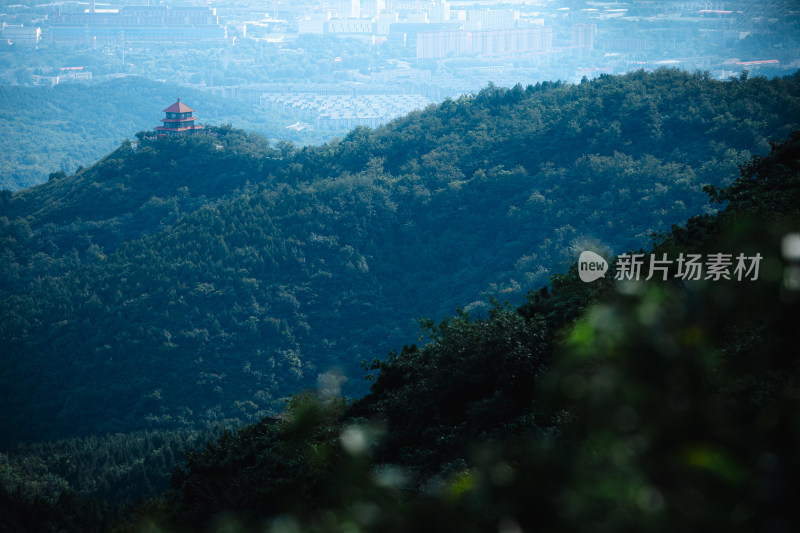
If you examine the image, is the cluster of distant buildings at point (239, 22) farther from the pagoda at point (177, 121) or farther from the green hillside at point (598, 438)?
the green hillside at point (598, 438)

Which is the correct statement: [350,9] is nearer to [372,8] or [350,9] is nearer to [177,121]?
[372,8]

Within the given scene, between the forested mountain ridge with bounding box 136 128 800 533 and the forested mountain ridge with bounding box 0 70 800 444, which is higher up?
the forested mountain ridge with bounding box 136 128 800 533

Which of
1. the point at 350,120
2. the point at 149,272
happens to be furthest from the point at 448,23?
the point at 149,272

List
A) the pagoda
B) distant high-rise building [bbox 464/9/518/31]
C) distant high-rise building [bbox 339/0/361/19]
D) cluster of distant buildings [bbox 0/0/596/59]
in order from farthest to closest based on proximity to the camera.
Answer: distant high-rise building [bbox 339/0/361/19] < cluster of distant buildings [bbox 0/0/596/59] < distant high-rise building [bbox 464/9/518/31] < the pagoda

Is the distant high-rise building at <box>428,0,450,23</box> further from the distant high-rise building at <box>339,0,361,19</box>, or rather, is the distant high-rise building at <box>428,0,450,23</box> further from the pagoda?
the pagoda

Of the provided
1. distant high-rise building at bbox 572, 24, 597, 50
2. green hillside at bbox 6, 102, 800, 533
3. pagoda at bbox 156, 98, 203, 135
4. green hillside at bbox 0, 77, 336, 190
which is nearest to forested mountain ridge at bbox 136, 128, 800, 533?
green hillside at bbox 6, 102, 800, 533

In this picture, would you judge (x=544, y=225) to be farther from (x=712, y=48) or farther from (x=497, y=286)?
(x=712, y=48)

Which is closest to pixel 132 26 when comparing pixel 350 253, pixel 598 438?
pixel 350 253

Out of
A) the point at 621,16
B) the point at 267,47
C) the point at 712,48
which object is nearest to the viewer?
the point at 712,48
